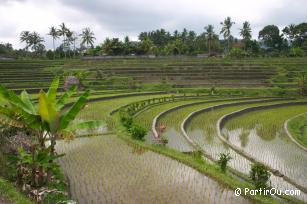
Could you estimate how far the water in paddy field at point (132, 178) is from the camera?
281 inches

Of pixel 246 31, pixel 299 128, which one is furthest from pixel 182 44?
pixel 299 128

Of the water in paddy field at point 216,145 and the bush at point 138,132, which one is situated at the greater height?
the bush at point 138,132

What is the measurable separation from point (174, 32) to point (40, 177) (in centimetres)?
7330

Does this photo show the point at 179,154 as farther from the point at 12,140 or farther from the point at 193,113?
the point at 193,113

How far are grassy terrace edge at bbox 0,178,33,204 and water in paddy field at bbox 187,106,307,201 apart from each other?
628cm

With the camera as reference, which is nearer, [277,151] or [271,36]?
[277,151]

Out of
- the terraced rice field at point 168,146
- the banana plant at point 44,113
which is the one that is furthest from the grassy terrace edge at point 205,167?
the banana plant at point 44,113

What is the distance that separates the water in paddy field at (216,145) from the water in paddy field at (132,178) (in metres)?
2.12

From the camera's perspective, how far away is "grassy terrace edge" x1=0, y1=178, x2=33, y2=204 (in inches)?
230

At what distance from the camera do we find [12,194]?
239 inches

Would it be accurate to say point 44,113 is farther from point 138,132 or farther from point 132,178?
point 138,132

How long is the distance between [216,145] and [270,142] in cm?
268

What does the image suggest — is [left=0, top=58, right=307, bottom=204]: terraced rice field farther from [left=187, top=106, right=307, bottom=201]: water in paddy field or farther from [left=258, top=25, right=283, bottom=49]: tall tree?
[left=258, top=25, right=283, bottom=49]: tall tree

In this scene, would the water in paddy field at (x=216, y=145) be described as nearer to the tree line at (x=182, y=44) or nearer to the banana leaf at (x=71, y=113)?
the banana leaf at (x=71, y=113)
